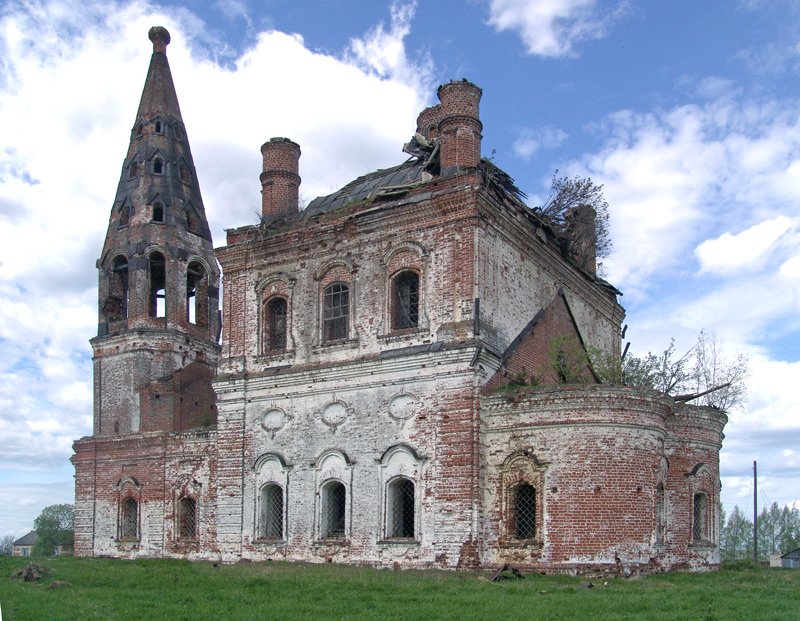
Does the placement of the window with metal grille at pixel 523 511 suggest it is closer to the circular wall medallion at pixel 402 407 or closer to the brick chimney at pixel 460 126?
the circular wall medallion at pixel 402 407

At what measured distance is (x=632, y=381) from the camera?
2222 cm

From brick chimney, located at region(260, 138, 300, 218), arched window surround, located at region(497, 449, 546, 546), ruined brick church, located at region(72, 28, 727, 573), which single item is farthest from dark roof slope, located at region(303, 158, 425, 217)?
arched window surround, located at region(497, 449, 546, 546)

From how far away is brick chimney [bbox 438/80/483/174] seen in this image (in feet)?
60.9

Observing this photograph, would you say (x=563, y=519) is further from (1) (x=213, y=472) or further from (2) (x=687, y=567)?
(1) (x=213, y=472)

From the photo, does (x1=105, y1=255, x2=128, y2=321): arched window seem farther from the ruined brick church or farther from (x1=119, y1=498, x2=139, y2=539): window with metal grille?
(x1=119, y1=498, x2=139, y2=539): window with metal grille

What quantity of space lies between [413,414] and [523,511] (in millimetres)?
2891

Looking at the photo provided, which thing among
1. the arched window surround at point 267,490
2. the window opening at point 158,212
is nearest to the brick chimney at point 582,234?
the arched window surround at point 267,490

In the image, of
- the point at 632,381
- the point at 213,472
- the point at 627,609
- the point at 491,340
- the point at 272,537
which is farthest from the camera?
the point at 632,381

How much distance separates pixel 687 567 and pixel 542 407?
16.5 ft

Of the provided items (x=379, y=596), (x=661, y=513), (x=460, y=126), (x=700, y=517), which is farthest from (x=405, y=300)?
(x=700, y=517)

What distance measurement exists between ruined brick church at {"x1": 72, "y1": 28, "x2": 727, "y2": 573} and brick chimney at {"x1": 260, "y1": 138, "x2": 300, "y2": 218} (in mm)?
53

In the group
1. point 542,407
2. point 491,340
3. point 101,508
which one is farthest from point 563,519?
point 101,508

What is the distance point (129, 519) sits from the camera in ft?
75.9

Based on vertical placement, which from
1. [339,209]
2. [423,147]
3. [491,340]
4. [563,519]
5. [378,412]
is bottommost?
[563,519]
